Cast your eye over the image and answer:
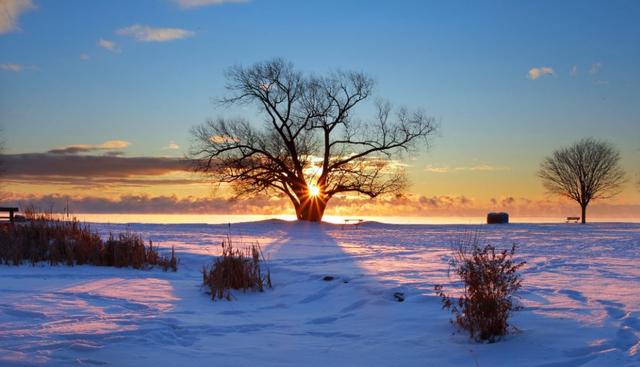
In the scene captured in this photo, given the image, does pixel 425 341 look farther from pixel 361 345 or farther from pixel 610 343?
pixel 610 343

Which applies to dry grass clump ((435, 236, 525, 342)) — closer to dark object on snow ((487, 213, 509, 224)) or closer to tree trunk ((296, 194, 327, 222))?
tree trunk ((296, 194, 327, 222))

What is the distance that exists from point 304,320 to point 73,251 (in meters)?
7.93

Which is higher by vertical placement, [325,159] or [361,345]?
[325,159]

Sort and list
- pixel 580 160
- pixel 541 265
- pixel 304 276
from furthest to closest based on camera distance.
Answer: pixel 580 160 → pixel 541 265 → pixel 304 276

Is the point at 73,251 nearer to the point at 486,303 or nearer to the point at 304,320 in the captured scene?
the point at 304,320

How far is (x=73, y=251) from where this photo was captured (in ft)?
47.1

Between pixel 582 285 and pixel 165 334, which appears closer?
pixel 165 334

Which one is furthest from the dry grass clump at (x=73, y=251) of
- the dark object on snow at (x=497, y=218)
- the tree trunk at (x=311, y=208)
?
the dark object on snow at (x=497, y=218)

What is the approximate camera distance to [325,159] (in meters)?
40.2

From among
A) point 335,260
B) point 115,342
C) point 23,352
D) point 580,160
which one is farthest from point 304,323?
point 580,160

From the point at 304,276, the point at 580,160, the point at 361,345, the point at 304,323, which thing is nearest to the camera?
the point at 361,345

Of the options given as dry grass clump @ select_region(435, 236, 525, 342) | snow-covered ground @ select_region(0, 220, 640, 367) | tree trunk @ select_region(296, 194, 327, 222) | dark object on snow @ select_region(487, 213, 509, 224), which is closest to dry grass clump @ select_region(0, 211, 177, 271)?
snow-covered ground @ select_region(0, 220, 640, 367)

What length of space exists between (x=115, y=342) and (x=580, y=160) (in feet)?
164

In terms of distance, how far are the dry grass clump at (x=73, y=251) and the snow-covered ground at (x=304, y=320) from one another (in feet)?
2.19
